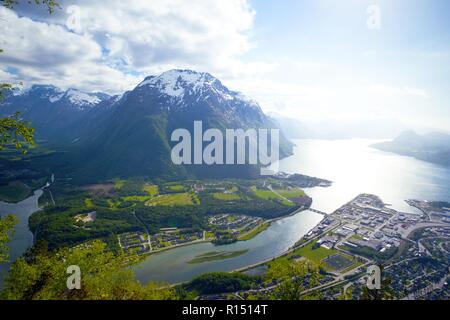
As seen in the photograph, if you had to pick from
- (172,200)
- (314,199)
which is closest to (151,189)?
(172,200)

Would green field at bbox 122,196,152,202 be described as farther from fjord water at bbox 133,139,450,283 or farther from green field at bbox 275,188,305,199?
green field at bbox 275,188,305,199

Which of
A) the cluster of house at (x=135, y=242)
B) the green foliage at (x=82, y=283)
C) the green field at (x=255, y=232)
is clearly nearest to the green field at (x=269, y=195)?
the green field at (x=255, y=232)

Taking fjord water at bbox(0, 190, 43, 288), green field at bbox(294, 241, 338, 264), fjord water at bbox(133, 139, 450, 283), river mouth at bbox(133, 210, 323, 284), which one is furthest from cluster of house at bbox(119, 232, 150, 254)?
green field at bbox(294, 241, 338, 264)

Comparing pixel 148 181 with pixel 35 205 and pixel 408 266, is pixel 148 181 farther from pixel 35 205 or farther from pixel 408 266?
pixel 408 266

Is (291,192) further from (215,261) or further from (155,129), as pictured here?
(155,129)

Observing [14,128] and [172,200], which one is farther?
[172,200]

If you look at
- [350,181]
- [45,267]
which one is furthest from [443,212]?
[45,267]
